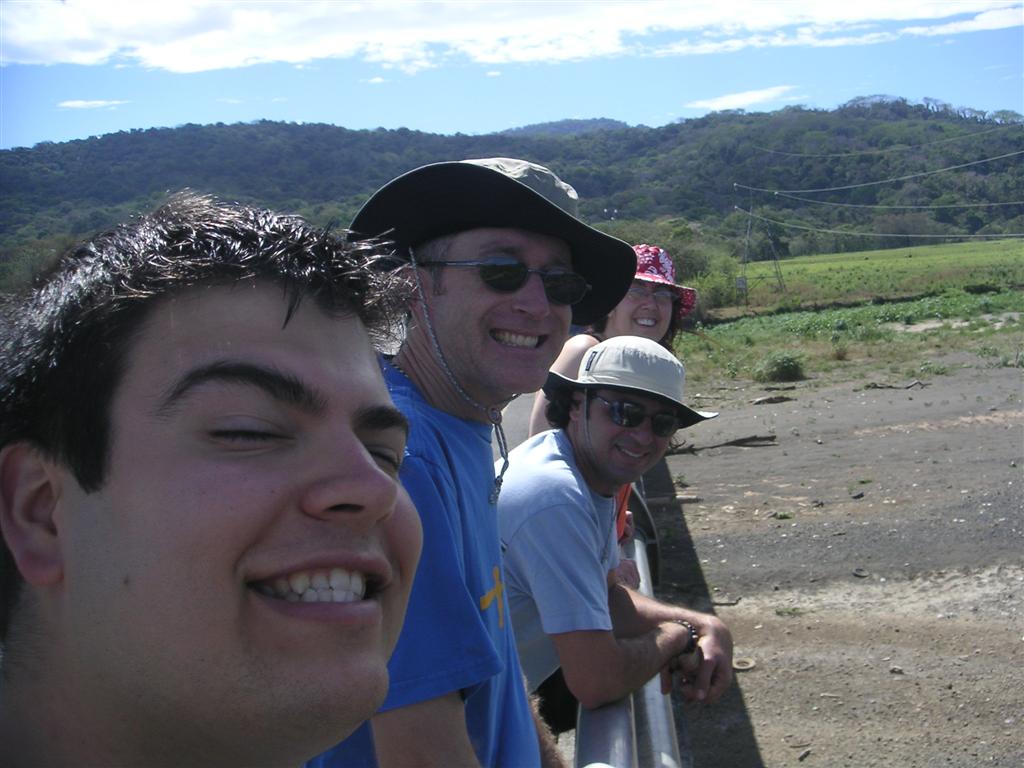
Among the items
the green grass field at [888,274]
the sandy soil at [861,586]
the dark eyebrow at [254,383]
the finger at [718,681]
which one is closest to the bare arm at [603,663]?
the finger at [718,681]

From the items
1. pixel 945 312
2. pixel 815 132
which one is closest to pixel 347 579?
pixel 945 312

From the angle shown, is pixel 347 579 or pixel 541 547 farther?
pixel 541 547

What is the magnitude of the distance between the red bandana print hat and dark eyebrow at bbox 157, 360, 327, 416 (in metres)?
4.62

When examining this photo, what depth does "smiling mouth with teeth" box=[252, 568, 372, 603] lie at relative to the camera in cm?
109

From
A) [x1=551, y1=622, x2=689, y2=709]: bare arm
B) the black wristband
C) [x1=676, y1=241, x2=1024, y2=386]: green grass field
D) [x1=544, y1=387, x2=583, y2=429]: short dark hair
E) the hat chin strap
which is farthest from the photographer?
[x1=676, y1=241, x2=1024, y2=386]: green grass field

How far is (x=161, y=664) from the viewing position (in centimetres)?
102

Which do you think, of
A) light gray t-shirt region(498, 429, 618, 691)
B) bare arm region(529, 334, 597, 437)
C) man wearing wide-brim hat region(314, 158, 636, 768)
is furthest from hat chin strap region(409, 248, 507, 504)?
bare arm region(529, 334, 597, 437)

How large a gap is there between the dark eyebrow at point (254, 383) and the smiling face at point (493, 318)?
119cm

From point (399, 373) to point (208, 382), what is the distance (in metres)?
1.16

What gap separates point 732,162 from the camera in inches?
5689

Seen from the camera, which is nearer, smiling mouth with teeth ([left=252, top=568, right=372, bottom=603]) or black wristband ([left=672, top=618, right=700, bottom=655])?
smiling mouth with teeth ([left=252, top=568, right=372, bottom=603])

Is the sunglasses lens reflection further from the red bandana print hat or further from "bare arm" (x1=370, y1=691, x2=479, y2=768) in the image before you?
the red bandana print hat

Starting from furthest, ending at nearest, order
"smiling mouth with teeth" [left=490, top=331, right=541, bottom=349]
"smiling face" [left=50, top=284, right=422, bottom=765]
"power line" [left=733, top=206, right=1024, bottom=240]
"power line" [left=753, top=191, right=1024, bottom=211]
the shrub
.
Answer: "power line" [left=753, top=191, right=1024, bottom=211]
"power line" [left=733, top=206, right=1024, bottom=240]
the shrub
"smiling mouth with teeth" [left=490, top=331, right=541, bottom=349]
"smiling face" [left=50, top=284, right=422, bottom=765]

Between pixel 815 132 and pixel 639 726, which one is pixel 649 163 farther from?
pixel 639 726
